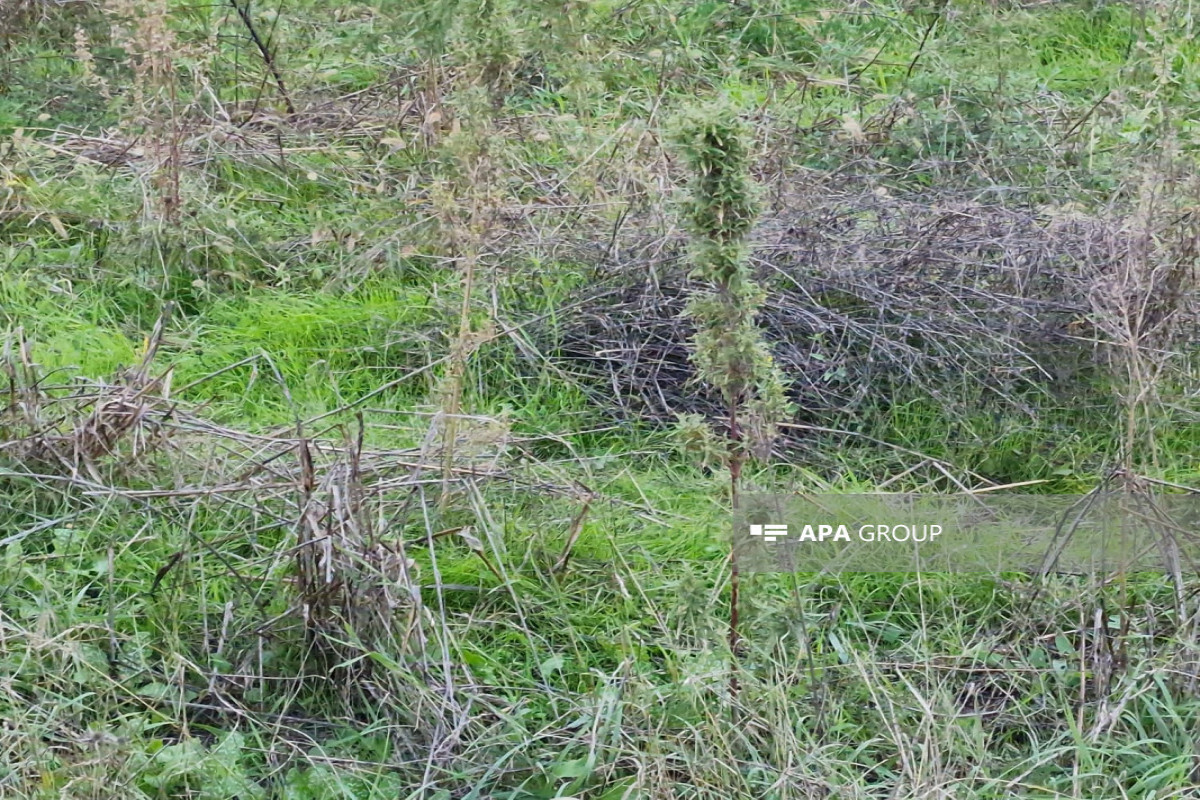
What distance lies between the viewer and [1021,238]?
4156 millimetres

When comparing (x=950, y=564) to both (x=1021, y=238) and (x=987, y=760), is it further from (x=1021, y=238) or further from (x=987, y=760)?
(x=1021, y=238)

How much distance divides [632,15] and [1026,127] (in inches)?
66.5

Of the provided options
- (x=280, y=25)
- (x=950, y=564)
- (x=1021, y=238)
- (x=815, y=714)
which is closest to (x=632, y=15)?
(x=280, y=25)
